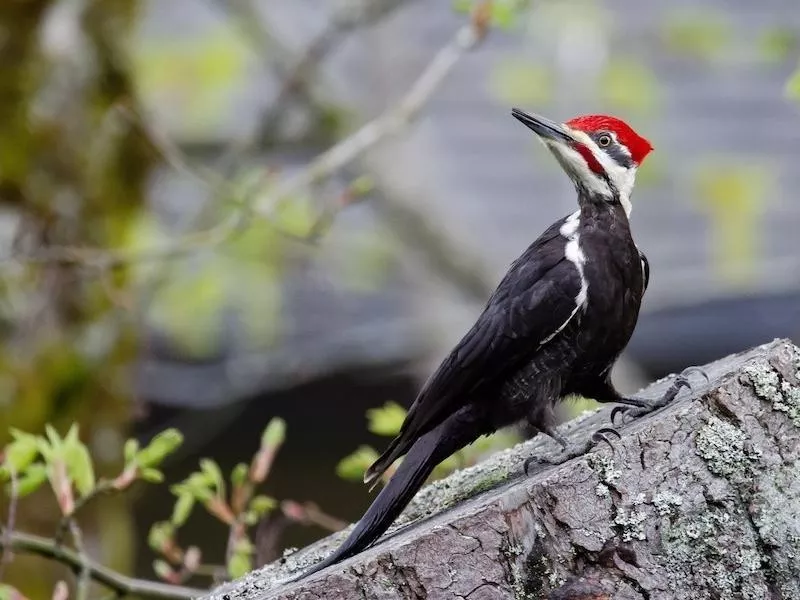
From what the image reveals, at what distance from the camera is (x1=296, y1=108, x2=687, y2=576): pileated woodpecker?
8.57ft

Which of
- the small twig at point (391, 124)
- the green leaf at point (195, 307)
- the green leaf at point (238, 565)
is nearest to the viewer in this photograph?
the green leaf at point (238, 565)

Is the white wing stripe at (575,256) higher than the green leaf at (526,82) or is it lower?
lower

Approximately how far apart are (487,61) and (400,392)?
7.30 ft

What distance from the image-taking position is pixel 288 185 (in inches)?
171

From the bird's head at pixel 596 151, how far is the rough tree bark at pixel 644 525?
0.80m

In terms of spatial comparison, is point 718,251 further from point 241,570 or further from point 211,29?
point 241,570

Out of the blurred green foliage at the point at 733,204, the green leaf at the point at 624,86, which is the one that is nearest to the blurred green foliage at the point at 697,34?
the green leaf at the point at 624,86

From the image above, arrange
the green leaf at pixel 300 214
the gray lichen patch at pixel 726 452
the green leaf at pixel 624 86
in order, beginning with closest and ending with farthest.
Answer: the gray lichen patch at pixel 726 452, the green leaf at pixel 300 214, the green leaf at pixel 624 86

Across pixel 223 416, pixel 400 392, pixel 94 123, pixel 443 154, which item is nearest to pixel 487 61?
pixel 443 154

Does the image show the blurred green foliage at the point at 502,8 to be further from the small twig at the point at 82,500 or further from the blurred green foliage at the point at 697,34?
the blurred green foliage at the point at 697,34

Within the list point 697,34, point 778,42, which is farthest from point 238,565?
point 697,34

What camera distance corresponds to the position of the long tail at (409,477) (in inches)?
90.4

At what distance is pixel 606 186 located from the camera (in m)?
2.97

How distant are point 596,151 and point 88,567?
1.62 metres
